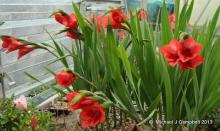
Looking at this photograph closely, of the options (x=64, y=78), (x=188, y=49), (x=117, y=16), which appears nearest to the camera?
(x=188, y=49)

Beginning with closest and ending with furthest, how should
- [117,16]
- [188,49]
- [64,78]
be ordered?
[188,49], [64,78], [117,16]

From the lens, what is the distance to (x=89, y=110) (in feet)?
3.66

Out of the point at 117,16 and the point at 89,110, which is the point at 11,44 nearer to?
the point at 117,16

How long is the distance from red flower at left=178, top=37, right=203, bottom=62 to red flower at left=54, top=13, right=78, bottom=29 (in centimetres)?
55

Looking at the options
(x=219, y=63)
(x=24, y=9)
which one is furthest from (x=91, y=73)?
(x=24, y=9)

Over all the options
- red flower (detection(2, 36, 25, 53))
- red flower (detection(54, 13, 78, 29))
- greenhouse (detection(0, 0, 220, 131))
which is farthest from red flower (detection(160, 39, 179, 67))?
red flower (detection(2, 36, 25, 53))

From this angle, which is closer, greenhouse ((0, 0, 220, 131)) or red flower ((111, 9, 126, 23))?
greenhouse ((0, 0, 220, 131))

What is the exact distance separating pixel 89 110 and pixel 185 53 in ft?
1.09

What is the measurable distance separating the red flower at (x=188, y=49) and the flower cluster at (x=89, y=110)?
0.29 m

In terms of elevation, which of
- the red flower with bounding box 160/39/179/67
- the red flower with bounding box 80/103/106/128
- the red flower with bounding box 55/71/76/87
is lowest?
the red flower with bounding box 80/103/106/128

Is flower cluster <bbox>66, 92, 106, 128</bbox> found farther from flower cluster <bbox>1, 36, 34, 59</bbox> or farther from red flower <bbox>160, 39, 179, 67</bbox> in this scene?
flower cluster <bbox>1, 36, 34, 59</bbox>

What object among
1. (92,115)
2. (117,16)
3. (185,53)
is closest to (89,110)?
(92,115)

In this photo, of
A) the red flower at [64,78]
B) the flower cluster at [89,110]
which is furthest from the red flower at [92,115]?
the red flower at [64,78]

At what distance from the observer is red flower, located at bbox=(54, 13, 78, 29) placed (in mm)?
1462
